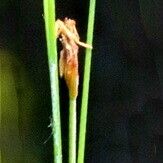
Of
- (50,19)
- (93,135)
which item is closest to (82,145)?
(93,135)

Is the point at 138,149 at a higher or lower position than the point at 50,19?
lower

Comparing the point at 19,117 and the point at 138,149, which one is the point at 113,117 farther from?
the point at 19,117

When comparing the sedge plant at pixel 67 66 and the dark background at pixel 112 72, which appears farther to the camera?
the dark background at pixel 112 72

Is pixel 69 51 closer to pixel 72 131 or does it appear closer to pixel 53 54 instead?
pixel 53 54

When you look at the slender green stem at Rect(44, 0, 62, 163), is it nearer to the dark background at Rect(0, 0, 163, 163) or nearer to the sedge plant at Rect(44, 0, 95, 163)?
the sedge plant at Rect(44, 0, 95, 163)

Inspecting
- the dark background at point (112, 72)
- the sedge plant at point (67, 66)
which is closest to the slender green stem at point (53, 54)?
the sedge plant at point (67, 66)

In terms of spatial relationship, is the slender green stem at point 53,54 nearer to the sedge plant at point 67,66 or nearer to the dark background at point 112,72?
the sedge plant at point 67,66
